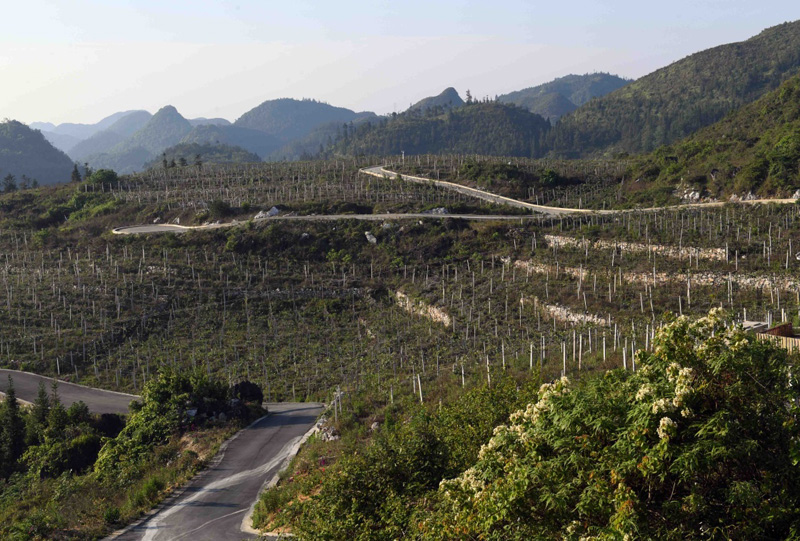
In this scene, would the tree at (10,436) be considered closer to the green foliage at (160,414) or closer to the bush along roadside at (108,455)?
the bush along roadside at (108,455)

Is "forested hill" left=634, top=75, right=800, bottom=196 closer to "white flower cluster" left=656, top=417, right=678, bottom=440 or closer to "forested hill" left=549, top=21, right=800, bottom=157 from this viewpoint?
"white flower cluster" left=656, top=417, right=678, bottom=440

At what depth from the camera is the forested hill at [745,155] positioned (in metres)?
55.8

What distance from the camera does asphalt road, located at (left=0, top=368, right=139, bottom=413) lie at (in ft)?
113

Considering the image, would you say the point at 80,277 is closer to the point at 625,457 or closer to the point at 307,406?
the point at 307,406

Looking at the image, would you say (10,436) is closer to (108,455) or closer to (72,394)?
(108,455)

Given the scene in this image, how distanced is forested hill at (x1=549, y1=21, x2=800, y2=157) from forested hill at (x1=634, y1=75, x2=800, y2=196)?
6754 centimetres

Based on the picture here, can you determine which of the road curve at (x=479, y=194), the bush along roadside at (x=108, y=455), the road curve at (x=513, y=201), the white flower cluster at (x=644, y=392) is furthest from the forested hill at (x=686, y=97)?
the white flower cluster at (x=644, y=392)

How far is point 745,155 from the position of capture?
6475 cm

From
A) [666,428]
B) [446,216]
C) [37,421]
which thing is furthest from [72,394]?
[666,428]

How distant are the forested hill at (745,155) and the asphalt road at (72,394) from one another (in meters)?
49.7

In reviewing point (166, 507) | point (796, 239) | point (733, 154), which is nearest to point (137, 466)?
point (166, 507)

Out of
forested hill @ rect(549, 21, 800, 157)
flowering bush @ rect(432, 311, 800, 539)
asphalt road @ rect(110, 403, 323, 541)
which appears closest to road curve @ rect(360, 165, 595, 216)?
asphalt road @ rect(110, 403, 323, 541)

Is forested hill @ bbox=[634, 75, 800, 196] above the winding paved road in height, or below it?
above

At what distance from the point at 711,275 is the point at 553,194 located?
3590cm
